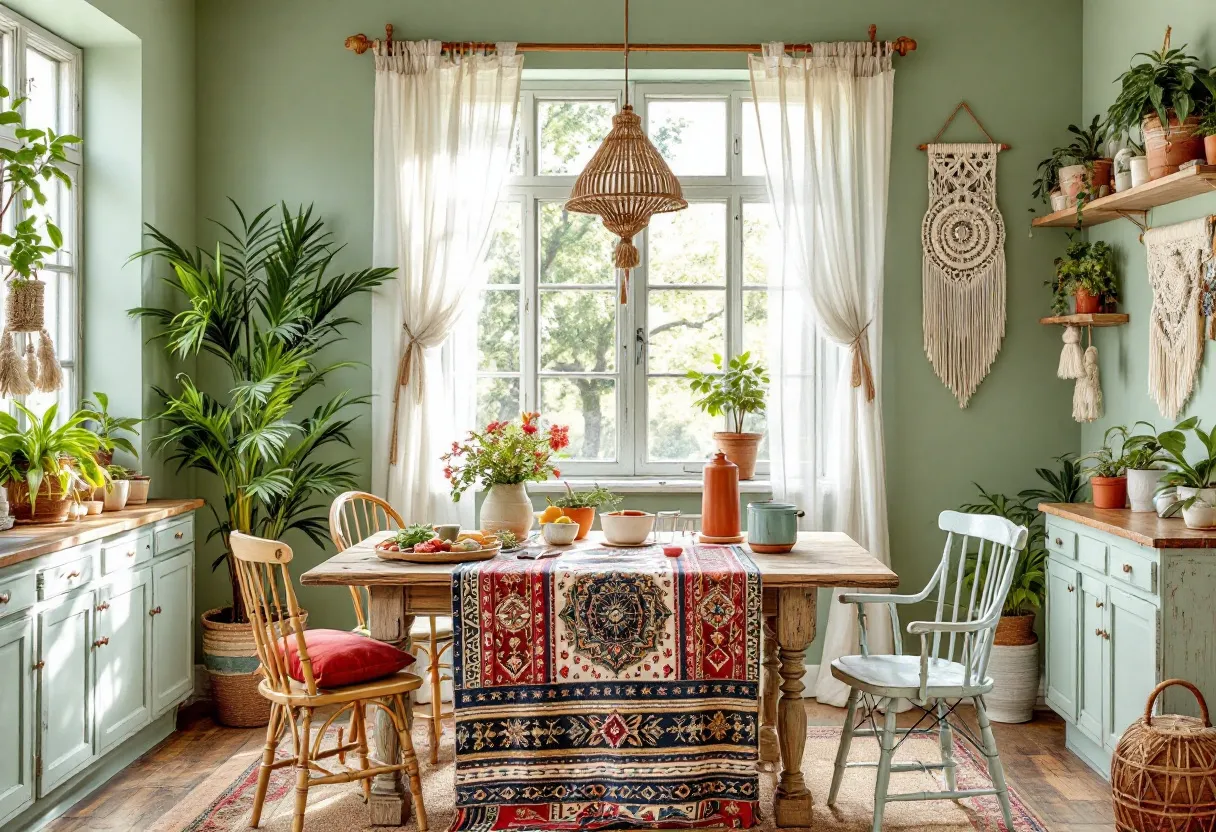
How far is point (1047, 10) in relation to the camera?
449cm

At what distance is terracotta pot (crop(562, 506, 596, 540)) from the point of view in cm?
344

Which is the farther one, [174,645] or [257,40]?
[257,40]

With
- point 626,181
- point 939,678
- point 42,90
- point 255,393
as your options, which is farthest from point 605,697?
point 42,90

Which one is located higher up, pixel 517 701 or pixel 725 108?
pixel 725 108

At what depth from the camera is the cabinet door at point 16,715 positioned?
9.29 ft

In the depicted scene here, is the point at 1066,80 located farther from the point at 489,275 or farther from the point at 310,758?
the point at 310,758

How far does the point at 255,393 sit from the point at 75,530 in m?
0.89

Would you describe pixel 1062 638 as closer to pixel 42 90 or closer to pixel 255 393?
pixel 255 393

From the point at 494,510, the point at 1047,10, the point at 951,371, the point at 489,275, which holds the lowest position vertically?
the point at 494,510

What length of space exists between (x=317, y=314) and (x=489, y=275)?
83 centimetres

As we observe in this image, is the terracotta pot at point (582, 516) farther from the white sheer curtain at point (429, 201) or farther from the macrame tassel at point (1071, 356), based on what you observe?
the macrame tassel at point (1071, 356)

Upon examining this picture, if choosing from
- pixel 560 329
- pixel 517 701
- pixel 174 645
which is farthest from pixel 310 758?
pixel 560 329

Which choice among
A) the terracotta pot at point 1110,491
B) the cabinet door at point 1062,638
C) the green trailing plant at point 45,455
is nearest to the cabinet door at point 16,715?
the green trailing plant at point 45,455

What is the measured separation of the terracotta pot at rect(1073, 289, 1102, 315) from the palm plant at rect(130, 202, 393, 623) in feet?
9.42
